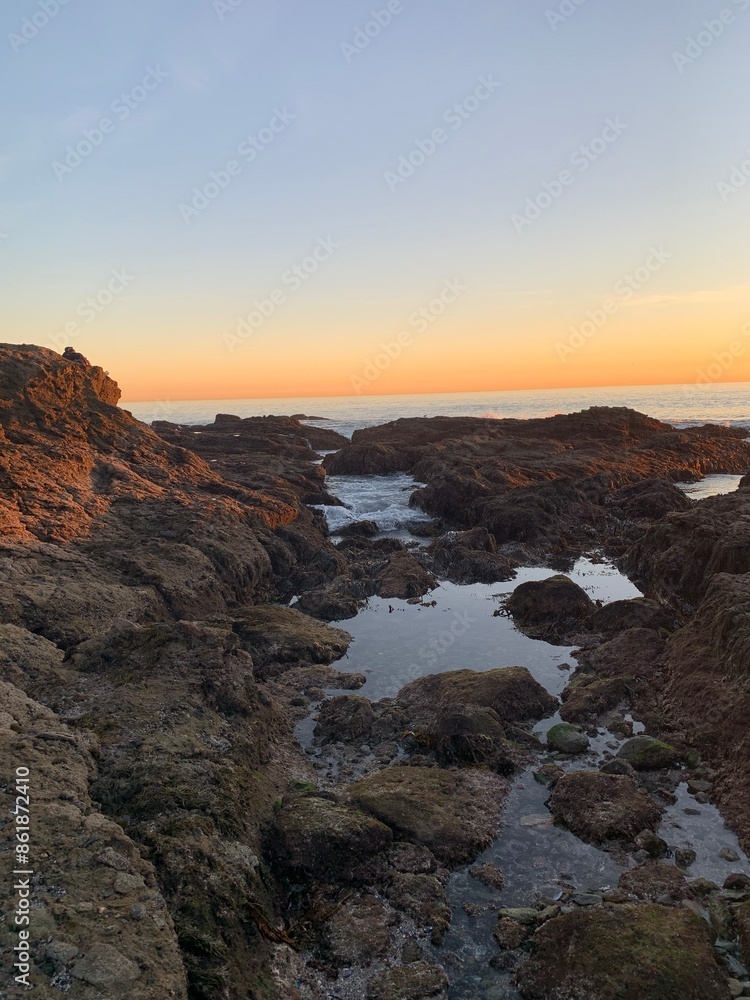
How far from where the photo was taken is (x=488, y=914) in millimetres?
7328

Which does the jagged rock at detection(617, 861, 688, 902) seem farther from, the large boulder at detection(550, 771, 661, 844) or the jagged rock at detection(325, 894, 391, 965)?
the jagged rock at detection(325, 894, 391, 965)

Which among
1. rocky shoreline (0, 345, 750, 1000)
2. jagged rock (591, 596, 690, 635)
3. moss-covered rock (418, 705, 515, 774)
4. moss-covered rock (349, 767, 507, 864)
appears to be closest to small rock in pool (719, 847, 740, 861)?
rocky shoreline (0, 345, 750, 1000)

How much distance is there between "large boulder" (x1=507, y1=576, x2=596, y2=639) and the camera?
17188 mm

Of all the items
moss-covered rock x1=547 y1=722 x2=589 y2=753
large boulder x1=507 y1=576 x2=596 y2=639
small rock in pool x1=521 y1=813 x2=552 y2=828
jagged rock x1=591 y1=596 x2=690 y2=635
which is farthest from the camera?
large boulder x1=507 y1=576 x2=596 y2=639

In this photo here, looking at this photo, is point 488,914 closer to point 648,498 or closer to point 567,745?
point 567,745

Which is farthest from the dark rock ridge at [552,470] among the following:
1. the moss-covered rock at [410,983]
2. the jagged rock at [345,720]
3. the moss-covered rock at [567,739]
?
the moss-covered rock at [410,983]

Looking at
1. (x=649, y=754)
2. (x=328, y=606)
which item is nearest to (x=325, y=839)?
(x=649, y=754)

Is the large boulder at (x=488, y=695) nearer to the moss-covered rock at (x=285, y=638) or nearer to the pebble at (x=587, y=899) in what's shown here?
the moss-covered rock at (x=285, y=638)

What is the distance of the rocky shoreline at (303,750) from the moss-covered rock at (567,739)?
6 cm

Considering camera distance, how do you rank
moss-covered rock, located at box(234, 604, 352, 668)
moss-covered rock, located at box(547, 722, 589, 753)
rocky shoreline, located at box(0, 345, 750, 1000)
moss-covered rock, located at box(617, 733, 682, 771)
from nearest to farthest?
rocky shoreline, located at box(0, 345, 750, 1000) < moss-covered rock, located at box(617, 733, 682, 771) < moss-covered rock, located at box(547, 722, 589, 753) < moss-covered rock, located at box(234, 604, 352, 668)

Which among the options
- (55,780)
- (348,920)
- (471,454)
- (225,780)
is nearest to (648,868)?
Result: (348,920)

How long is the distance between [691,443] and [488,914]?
174 feet

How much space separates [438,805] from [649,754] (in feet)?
13.3

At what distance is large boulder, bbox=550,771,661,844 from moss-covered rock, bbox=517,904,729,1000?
1614 millimetres
